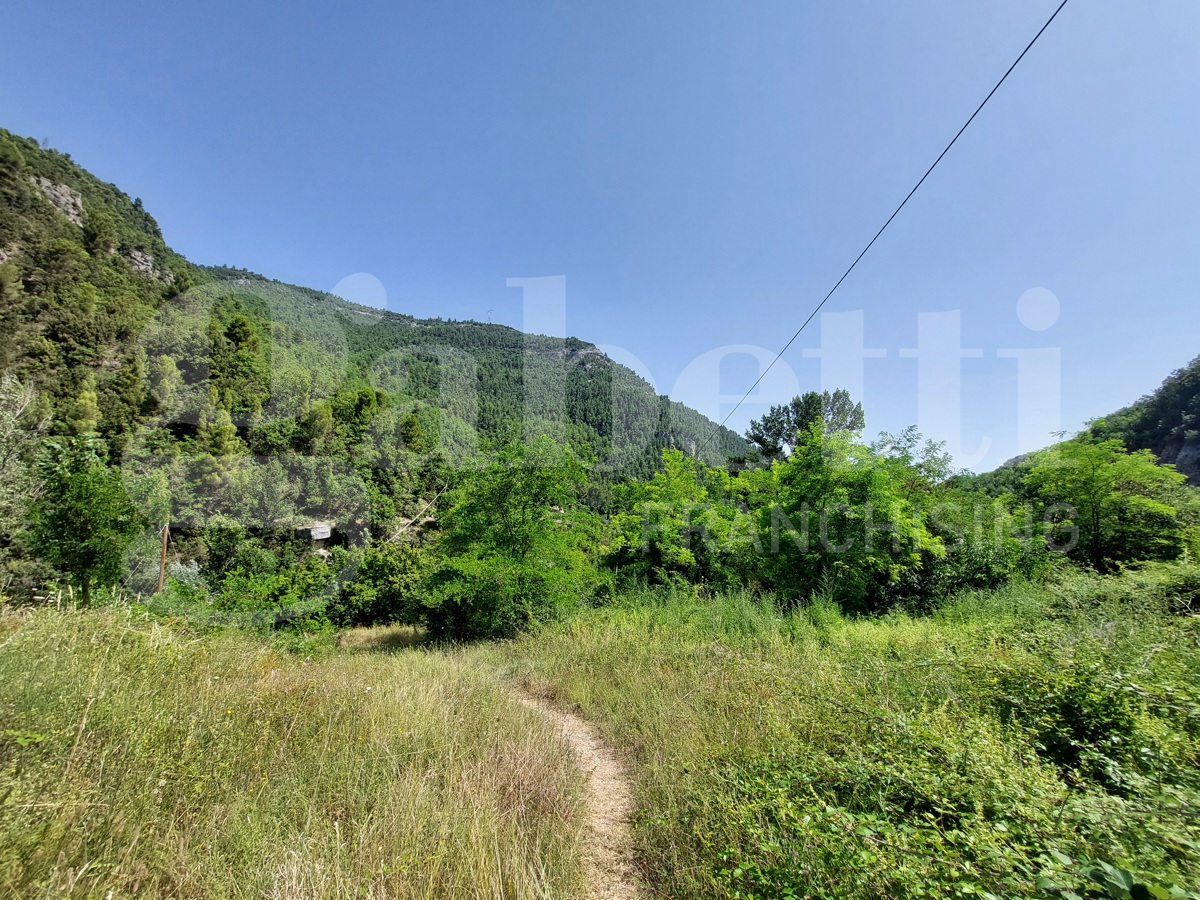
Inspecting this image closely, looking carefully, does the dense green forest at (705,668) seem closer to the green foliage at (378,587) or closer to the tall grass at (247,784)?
the tall grass at (247,784)

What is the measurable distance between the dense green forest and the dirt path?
0.16m

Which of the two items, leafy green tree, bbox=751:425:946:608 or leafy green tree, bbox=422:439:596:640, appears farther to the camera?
leafy green tree, bbox=422:439:596:640

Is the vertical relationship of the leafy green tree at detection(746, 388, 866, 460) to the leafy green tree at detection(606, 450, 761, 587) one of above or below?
above

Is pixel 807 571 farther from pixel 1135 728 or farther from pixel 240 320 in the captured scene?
pixel 240 320

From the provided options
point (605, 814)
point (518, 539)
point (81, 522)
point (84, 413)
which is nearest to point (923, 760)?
point (605, 814)

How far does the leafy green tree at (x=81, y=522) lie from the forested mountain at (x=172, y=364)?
8407 millimetres

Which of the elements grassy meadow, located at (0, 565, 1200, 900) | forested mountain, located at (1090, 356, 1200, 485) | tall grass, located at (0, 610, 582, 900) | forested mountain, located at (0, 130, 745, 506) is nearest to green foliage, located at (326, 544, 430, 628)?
forested mountain, located at (0, 130, 745, 506)

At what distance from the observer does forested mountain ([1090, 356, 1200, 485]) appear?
34.6 meters

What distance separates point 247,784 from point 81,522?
9.90 meters

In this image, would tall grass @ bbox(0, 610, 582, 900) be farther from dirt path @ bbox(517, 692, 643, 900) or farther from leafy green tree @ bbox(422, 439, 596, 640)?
leafy green tree @ bbox(422, 439, 596, 640)

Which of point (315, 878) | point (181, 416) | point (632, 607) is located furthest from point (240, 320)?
point (315, 878)

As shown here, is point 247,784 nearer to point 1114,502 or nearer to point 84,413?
point 1114,502

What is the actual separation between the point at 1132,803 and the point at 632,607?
8.36m

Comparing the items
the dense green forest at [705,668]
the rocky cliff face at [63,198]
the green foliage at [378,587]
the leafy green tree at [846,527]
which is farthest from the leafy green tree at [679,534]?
the rocky cliff face at [63,198]
